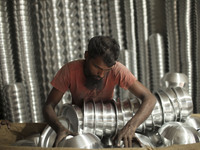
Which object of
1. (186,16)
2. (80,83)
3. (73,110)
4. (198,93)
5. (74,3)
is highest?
(74,3)

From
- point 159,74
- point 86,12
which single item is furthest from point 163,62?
point 86,12

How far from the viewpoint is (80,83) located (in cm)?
171

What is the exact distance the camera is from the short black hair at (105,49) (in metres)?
1.42

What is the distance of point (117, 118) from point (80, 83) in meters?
0.35

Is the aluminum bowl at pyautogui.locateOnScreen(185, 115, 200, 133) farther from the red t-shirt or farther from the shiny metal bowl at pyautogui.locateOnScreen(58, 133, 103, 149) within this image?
the shiny metal bowl at pyautogui.locateOnScreen(58, 133, 103, 149)

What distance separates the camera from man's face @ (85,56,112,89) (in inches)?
57.2

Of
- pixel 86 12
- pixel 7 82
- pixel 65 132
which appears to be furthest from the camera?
pixel 86 12

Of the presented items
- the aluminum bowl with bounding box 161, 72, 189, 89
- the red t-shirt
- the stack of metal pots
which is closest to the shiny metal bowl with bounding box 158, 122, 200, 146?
the stack of metal pots

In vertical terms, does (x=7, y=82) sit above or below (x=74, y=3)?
below

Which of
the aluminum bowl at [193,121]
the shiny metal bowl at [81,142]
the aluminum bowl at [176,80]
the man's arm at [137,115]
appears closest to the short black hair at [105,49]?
the man's arm at [137,115]

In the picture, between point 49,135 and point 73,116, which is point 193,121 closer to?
point 73,116

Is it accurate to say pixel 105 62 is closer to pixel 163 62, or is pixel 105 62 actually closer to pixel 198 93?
pixel 163 62

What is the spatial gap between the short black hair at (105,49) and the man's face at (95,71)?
0.10ft

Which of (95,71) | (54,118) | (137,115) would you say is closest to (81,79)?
(95,71)
